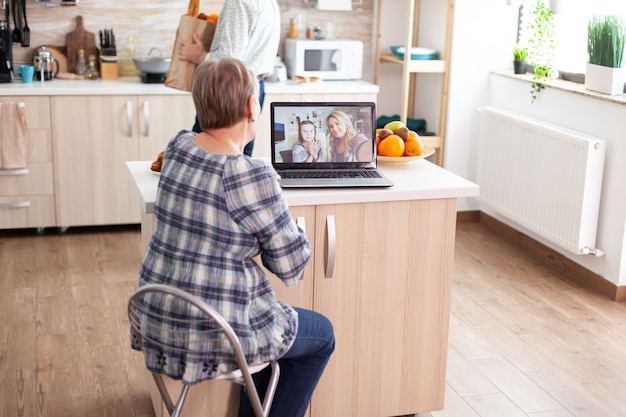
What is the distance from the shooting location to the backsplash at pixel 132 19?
4.97 metres

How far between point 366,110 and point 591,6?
242 centimetres

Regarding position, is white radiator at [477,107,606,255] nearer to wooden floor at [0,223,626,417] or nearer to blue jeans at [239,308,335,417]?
wooden floor at [0,223,626,417]

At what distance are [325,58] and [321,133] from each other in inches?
101

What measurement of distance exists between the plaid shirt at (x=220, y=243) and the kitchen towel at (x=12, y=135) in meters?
2.73

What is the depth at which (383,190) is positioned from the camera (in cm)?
253

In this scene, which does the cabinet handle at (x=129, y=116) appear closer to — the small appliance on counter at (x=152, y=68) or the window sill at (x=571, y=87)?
the small appliance on counter at (x=152, y=68)

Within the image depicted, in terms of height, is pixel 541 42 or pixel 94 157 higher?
pixel 541 42

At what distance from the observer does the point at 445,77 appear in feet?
16.3

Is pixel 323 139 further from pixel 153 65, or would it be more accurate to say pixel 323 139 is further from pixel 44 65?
pixel 44 65

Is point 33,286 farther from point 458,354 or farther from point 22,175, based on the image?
point 458,354

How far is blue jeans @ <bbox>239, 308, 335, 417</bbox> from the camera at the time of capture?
218 centimetres

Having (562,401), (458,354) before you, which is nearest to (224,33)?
(458,354)

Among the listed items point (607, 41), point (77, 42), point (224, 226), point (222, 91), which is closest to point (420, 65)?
point (607, 41)

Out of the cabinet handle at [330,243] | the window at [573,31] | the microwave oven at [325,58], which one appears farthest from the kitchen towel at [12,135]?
the window at [573,31]
